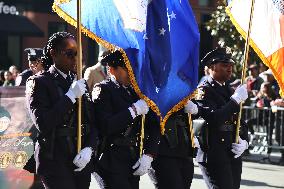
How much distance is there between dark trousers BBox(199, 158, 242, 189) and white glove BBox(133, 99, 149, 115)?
1214 millimetres

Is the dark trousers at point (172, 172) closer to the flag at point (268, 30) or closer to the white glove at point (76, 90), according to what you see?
the white glove at point (76, 90)

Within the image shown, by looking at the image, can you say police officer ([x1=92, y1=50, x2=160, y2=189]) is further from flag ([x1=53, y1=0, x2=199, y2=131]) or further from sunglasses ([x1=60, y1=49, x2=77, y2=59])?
sunglasses ([x1=60, y1=49, x2=77, y2=59])

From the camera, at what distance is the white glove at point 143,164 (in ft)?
18.1

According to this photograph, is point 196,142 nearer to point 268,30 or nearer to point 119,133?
point 119,133

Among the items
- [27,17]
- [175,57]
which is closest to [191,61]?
[175,57]

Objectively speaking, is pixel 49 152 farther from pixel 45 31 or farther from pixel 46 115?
pixel 45 31

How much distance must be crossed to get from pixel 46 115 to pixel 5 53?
2215cm

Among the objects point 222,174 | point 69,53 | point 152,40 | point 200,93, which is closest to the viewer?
point 69,53

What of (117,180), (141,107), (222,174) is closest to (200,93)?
(222,174)

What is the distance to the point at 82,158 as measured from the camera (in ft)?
16.3

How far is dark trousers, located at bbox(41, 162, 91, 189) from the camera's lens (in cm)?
495

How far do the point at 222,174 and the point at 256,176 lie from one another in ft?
15.4

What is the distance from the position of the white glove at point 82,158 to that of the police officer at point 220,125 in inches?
68.9

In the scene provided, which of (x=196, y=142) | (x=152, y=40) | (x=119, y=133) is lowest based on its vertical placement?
(x=196, y=142)
